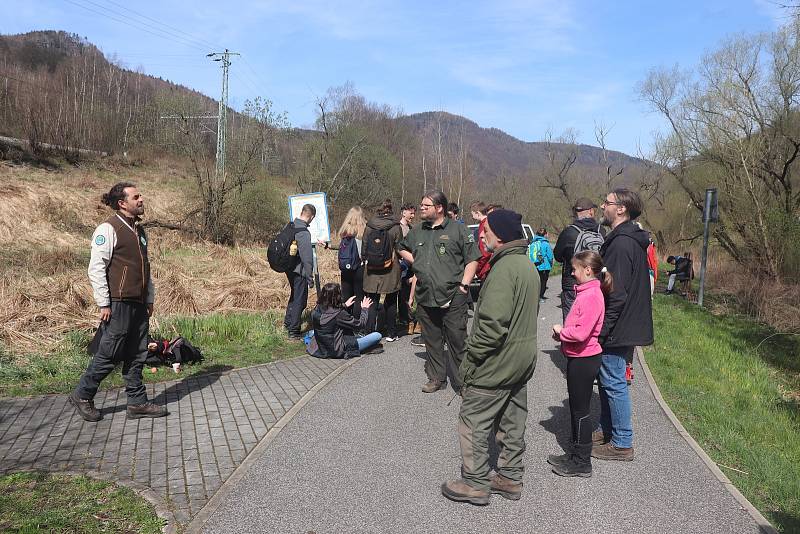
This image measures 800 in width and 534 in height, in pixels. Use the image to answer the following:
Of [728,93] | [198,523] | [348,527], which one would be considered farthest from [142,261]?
[728,93]

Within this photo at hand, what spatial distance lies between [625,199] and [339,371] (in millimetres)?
4076

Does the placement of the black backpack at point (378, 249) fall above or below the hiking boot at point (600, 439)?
above

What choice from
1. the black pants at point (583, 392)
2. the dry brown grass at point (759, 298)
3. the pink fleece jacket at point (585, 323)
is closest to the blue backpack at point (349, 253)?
the pink fleece jacket at point (585, 323)

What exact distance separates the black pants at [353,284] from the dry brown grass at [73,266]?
9.94 feet

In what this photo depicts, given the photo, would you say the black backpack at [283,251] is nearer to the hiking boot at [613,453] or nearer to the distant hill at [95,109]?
the hiking boot at [613,453]

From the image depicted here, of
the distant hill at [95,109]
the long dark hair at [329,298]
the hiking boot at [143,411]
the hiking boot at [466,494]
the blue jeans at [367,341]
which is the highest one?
the distant hill at [95,109]

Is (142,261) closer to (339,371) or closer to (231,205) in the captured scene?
(339,371)

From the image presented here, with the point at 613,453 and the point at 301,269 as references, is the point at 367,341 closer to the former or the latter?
the point at 301,269

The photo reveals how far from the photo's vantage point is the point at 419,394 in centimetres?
659

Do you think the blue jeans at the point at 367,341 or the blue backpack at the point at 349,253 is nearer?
the blue jeans at the point at 367,341

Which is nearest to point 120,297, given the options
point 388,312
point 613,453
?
point 613,453

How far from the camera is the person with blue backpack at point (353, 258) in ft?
29.7

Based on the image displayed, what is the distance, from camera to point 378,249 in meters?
8.34

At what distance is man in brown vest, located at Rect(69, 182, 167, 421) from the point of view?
5219 mm
